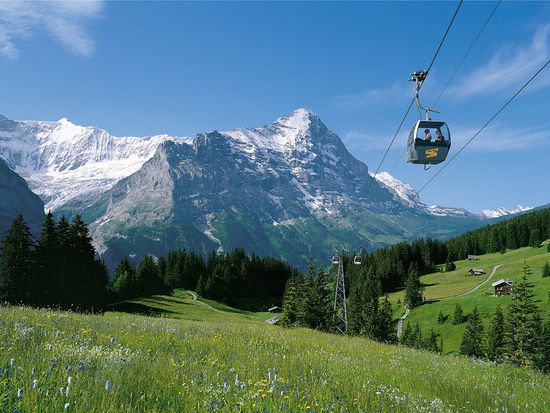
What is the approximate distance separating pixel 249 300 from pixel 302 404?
489 ft

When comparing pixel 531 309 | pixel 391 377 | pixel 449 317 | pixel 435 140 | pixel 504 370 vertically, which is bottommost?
pixel 449 317

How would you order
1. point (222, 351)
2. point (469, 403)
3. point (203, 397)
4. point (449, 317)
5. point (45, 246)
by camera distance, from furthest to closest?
1. point (449, 317)
2. point (45, 246)
3. point (222, 351)
4. point (469, 403)
5. point (203, 397)

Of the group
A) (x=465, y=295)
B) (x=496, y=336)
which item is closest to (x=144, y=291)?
(x=496, y=336)

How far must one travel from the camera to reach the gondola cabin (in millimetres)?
23781

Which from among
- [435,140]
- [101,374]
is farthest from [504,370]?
[435,140]

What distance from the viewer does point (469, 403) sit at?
6738mm

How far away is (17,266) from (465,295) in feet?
464

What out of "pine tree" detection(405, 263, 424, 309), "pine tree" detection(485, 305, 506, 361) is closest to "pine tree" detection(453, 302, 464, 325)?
"pine tree" detection(405, 263, 424, 309)

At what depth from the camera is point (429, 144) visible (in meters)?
23.8

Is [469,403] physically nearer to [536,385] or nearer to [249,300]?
[536,385]

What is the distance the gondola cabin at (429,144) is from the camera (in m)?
23.8

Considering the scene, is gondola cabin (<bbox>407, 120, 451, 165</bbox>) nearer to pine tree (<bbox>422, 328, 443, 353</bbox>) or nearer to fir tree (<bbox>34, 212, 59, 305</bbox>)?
fir tree (<bbox>34, 212, 59, 305</bbox>)

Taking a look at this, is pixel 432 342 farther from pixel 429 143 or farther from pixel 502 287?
pixel 429 143

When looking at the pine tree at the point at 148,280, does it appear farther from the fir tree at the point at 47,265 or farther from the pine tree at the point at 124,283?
the fir tree at the point at 47,265
